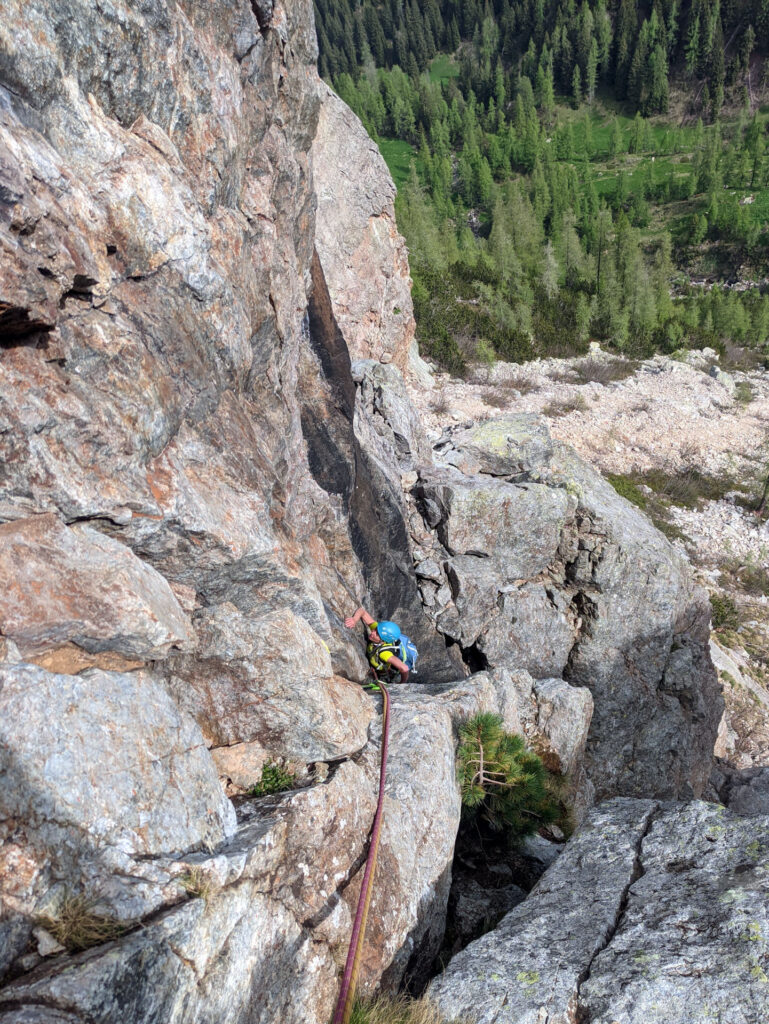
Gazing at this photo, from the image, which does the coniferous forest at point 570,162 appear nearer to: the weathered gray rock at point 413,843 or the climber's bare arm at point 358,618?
the climber's bare arm at point 358,618

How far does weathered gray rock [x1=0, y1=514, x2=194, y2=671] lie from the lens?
447 cm

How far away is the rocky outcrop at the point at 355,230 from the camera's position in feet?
62.2

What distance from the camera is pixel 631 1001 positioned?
4742mm

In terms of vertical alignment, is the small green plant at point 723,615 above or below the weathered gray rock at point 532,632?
below

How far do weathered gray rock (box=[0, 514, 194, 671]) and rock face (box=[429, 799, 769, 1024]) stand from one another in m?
4.30

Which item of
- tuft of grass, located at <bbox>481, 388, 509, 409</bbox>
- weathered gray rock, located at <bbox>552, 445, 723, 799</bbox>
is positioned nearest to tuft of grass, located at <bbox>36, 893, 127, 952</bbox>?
weathered gray rock, located at <bbox>552, 445, 723, 799</bbox>

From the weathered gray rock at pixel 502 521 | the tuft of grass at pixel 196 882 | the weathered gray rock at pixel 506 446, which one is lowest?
the weathered gray rock at pixel 502 521

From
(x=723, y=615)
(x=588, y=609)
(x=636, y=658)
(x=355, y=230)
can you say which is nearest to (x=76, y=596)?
(x=588, y=609)

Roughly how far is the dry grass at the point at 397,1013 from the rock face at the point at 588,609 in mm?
8513

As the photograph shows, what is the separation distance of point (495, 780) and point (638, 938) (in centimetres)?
309

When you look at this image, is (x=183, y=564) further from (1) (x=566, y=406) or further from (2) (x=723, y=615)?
(1) (x=566, y=406)

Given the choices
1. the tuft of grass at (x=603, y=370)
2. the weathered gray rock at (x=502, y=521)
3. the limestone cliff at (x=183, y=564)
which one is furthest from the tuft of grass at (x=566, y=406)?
the limestone cliff at (x=183, y=564)

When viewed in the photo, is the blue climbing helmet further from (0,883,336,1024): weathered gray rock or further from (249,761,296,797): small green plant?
(0,883,336,1024): weathered gray rock

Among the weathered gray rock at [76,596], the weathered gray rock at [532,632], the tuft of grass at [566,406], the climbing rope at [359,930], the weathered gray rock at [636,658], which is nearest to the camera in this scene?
the weathered gray rock at [76,596]
